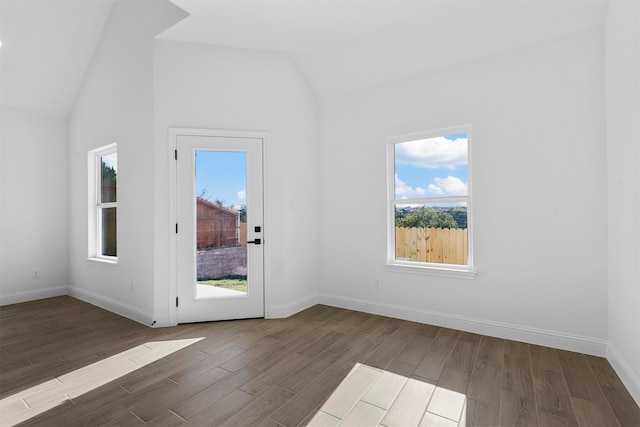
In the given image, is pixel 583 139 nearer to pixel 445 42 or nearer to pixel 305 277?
pixel 445 42

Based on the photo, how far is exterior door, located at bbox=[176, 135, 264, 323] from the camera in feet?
11.9

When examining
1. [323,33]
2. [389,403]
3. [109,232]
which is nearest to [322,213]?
[323,33]

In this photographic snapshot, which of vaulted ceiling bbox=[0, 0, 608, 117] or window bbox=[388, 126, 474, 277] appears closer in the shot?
vaulted ceiling bbox=[0, 0, 608, 117]

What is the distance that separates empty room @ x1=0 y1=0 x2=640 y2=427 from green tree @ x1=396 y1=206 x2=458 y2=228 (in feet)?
0.08

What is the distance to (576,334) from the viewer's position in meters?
2.83

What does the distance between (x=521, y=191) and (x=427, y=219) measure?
0.99m

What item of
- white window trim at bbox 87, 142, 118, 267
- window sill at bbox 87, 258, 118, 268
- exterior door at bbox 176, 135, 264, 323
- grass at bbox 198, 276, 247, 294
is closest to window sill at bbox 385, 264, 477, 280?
exterior door at bbox 176, 135, 264, 323

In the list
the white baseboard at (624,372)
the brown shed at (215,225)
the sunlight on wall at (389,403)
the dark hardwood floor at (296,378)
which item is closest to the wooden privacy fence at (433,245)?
the dark hardwood floor at (296,378)

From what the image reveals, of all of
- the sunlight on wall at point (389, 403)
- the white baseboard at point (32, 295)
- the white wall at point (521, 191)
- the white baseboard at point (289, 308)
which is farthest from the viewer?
the white baseboard at point (32, 295)

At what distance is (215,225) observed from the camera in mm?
3738

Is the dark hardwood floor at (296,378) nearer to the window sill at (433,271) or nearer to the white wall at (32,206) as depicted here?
the window sill at (433,271)

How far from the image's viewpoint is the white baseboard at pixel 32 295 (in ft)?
15.2

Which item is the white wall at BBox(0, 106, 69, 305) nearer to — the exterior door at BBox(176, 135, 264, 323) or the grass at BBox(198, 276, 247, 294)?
the exterior door at BBox(176, 135, 264, 323)

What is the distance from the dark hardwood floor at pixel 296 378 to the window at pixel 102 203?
1.41 meters
